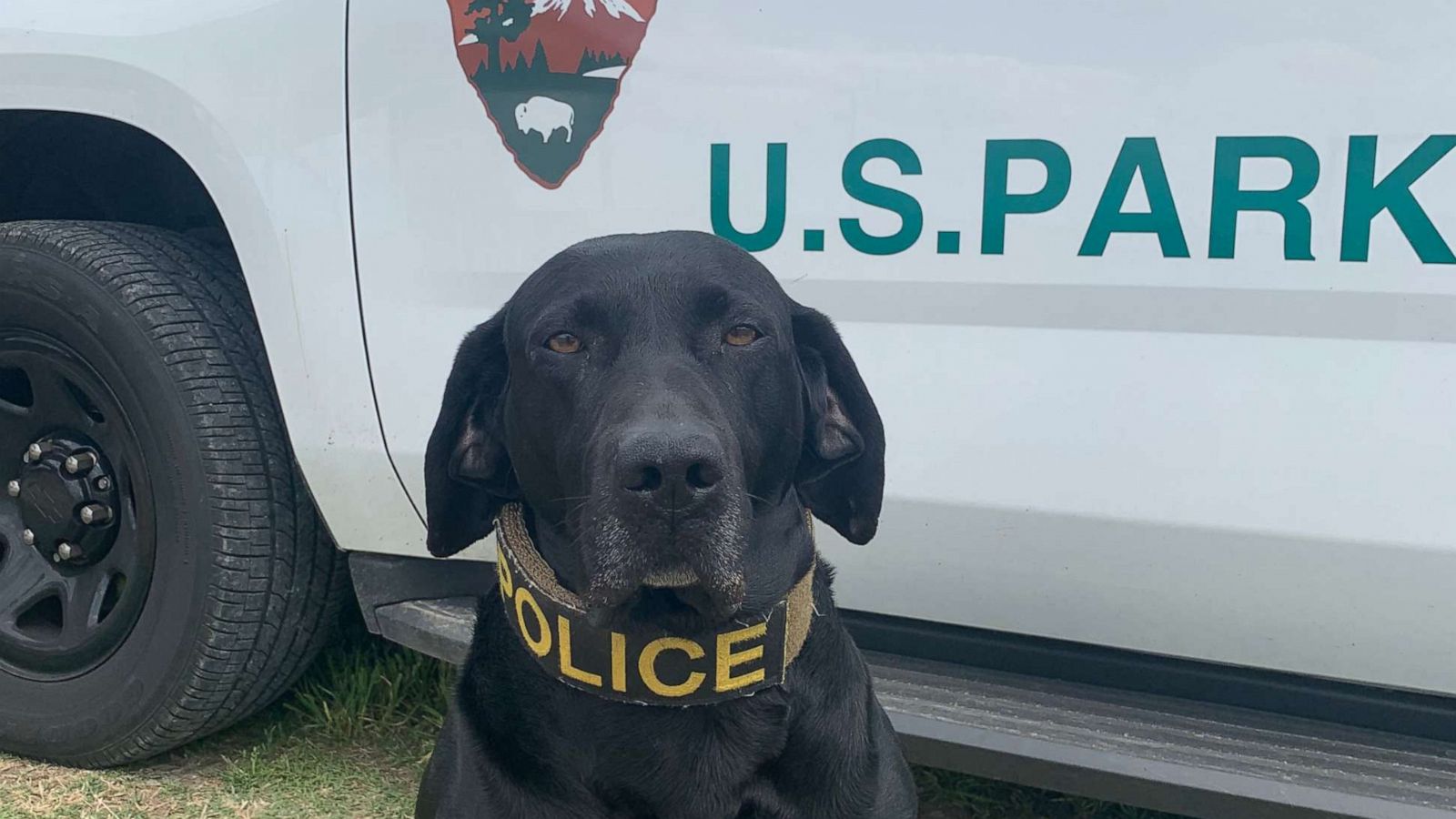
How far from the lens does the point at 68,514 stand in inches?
111

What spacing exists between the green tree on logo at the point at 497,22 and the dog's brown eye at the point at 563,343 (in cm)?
82

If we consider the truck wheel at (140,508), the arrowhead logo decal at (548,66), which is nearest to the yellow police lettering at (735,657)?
the arrowhead logo decal at (548,66)

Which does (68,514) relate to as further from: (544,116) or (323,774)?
(544,116)

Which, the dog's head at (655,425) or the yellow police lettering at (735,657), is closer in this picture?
the dog's head at (655,425)

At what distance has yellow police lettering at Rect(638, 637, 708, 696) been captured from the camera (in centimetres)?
173

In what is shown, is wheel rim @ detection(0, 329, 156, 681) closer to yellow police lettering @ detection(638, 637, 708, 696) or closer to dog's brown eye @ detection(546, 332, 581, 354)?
dog's brown eye @ detection(546, 332, 581, 354)

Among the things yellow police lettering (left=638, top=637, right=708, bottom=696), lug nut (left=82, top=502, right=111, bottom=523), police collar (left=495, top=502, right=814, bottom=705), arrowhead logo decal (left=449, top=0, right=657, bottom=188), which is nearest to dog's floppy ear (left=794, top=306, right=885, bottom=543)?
police collar (left=495, top=502, right=814, bottom=705)

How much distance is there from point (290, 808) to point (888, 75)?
1.93 m

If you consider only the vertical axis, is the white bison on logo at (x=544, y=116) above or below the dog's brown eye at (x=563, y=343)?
above

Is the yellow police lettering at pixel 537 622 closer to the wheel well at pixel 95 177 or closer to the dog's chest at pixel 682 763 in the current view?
the dog's chest at pixel 682 763

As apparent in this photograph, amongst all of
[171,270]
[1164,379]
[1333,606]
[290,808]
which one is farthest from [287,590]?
[1333,606]

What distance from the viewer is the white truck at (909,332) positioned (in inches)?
79.7

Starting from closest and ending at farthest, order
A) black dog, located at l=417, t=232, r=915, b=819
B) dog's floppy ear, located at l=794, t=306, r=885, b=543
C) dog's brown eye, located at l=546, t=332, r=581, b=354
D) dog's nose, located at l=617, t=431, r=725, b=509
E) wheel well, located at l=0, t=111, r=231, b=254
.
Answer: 1. dog's nose, located at l=617, t=431, r=725, b=509
2. black dog, located at l=417, t=232, r=915, b=819
3. dog's brown eye, located at l=546, t=332, r=581, b=354
4. dog's floppy ear, located at l=794, t=306, r=885, b=543
5. wheel well, located at l=0, t=111, r=231, b=254

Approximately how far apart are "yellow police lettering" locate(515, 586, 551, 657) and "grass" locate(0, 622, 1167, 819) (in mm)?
1162
